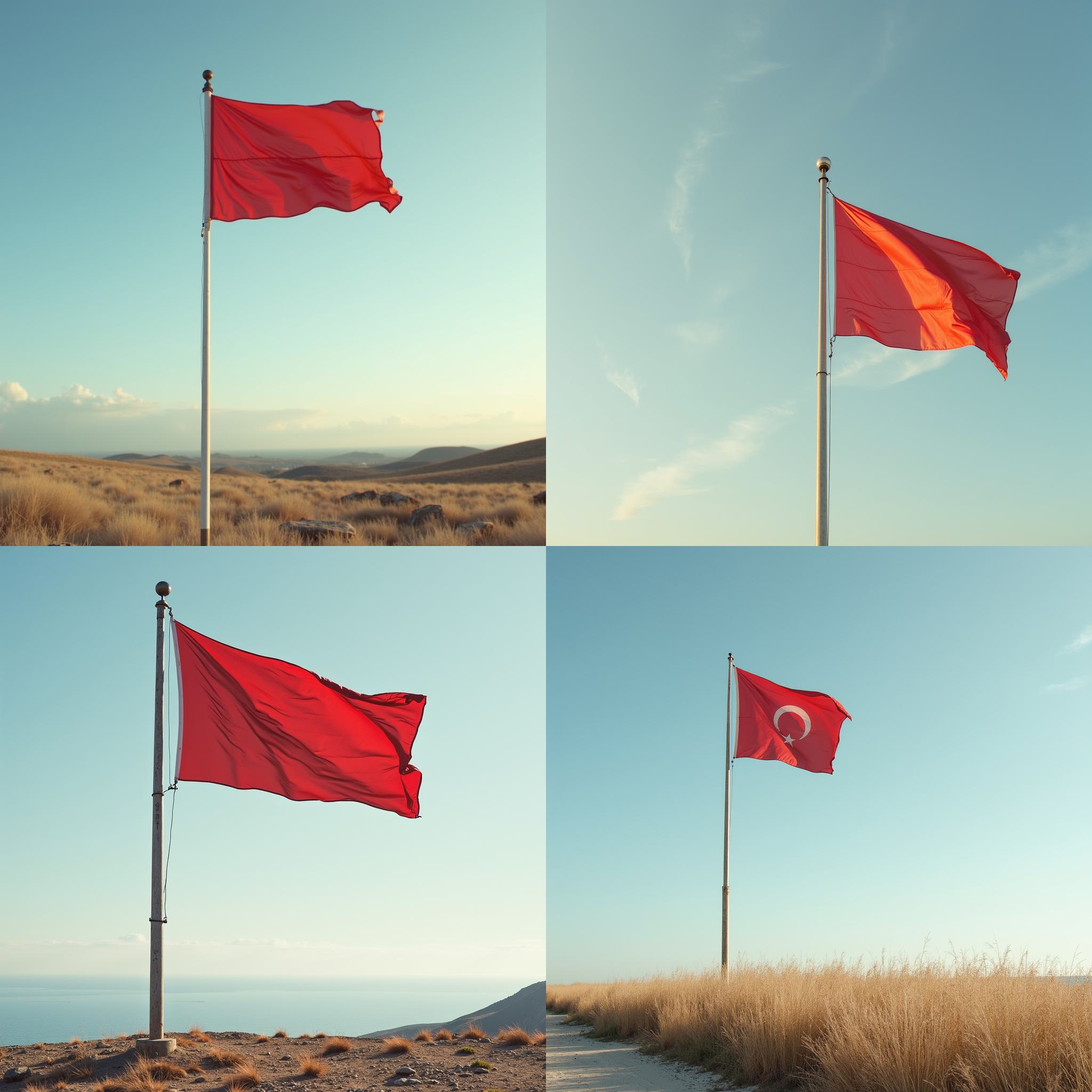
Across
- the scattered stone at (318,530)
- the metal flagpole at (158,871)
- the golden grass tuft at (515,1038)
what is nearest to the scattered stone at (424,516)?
the scattered stone at (318,530)

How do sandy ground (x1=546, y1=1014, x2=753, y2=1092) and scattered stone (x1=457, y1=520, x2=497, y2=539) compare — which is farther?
scattered stone (x1=457, y1=520, x2=497, y2=539)

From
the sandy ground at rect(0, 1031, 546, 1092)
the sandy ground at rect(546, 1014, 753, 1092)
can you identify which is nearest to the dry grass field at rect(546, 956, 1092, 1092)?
the sandy ground at rect(546, 1014, 753, 1092)

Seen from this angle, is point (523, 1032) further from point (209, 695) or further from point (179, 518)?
point (179, 518)

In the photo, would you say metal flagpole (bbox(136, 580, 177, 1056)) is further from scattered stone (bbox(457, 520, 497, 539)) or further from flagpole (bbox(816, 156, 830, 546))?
flagpole (bbox(816, 156, 830, 546))

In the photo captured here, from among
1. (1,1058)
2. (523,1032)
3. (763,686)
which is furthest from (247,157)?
(523,1032)

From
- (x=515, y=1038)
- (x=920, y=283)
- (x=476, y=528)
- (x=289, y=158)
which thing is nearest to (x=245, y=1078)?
(x=515, y=1038)

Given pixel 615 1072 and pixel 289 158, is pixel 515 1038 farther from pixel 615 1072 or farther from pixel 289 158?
pixel 289 158

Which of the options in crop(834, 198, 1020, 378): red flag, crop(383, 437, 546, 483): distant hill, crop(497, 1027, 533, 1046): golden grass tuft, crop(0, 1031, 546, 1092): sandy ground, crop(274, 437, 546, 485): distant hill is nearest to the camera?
crop(0, 1031, 546, 1092): sandy ground
